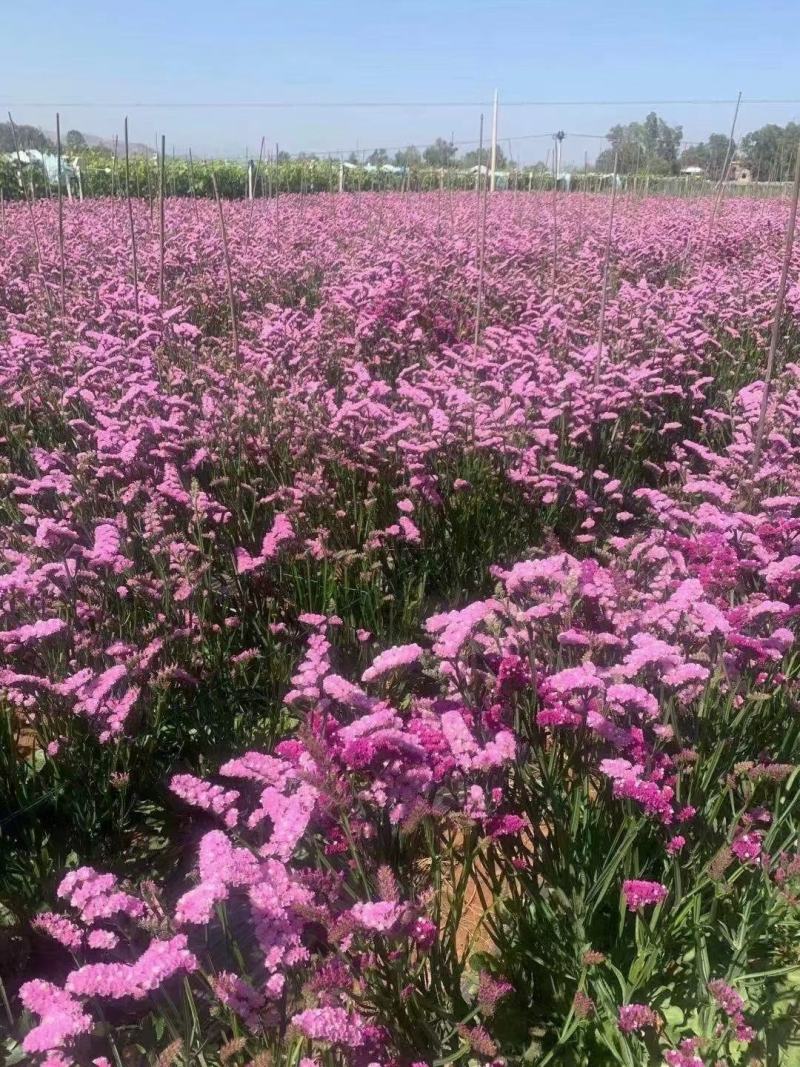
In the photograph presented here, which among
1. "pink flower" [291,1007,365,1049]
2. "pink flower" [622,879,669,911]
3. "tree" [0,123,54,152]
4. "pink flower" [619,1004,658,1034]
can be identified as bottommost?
"pink flower" [619,1004,658,1034]

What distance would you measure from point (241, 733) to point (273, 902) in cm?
139

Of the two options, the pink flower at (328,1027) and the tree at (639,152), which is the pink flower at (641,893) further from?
the tree at (639,152)

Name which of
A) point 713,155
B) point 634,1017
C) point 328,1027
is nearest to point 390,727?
point 328,1027

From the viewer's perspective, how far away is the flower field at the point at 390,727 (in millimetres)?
1892

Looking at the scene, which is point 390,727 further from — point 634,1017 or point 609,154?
point 609,154

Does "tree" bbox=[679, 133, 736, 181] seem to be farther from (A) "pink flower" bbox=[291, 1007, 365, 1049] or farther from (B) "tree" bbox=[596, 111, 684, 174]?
(A) "pink flower" bbox=[291, 1007, 365, 1049]

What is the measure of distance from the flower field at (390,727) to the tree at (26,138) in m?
21.8

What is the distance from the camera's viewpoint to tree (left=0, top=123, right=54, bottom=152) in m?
23.9

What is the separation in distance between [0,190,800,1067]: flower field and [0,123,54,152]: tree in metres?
21.8

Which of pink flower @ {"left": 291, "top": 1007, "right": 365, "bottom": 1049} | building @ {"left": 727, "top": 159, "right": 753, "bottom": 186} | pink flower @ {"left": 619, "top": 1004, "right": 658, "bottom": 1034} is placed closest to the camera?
pink flower @ {"left": 291, "top": 1007, "right": 365, "bottom": 1049}

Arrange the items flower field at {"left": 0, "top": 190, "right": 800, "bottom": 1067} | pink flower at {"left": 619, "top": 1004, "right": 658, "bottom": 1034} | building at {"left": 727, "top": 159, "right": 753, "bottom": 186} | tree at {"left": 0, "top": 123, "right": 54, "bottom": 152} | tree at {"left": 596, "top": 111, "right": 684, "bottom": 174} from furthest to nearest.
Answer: building at {"left": 727, "top": 159, "right": 753, "bottom": 186}
tree at {"left": 596, "top": 111, "right": 684, "bottom": 174}
tree at {"left": 0, "top": 123, "right": 54, "bottom": 152}
flower field at {"left": 0, "top": 190, "right": 800, "bottom": 1067}
pink flower at {"left": 619, "top": 1004, "right": 658, "bottom": 1034}

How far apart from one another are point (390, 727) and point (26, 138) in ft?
124

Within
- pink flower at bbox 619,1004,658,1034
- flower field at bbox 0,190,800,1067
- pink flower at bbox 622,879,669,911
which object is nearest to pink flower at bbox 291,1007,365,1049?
flower field at bbox 0,190,800,1067

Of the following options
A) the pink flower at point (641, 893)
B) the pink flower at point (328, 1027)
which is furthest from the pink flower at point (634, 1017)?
the pink flower at point (328, 1027)
